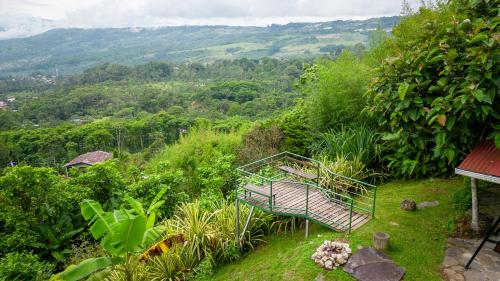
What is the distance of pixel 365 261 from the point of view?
18.0 ft

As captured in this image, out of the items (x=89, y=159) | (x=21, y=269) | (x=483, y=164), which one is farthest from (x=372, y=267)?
(x=89, y=159)

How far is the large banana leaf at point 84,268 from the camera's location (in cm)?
592

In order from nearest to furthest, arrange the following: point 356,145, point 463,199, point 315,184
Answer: point 463,199, point 315,184, point 356,145

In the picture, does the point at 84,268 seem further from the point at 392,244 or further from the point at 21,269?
the point at 392,244

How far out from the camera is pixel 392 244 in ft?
19.3

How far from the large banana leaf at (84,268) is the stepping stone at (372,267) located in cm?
395

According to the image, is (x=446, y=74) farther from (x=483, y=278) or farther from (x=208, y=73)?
(x=208, y=73)

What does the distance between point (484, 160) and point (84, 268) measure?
251 inches

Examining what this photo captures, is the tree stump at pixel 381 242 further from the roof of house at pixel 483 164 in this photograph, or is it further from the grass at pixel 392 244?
the roof of house at pixel 483 164

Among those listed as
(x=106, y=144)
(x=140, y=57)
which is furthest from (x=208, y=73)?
(x=140, y=57)

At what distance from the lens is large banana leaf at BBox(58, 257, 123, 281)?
5.92 metres

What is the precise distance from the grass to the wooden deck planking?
23 centimetres

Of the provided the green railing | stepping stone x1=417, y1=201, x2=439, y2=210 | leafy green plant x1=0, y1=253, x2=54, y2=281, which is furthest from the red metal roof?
leafy green plant x1=0, y1=253, x2=54, y2=281

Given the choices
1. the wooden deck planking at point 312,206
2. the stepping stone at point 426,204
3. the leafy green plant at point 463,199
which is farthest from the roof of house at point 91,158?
the leafy green plant at point 463,199
